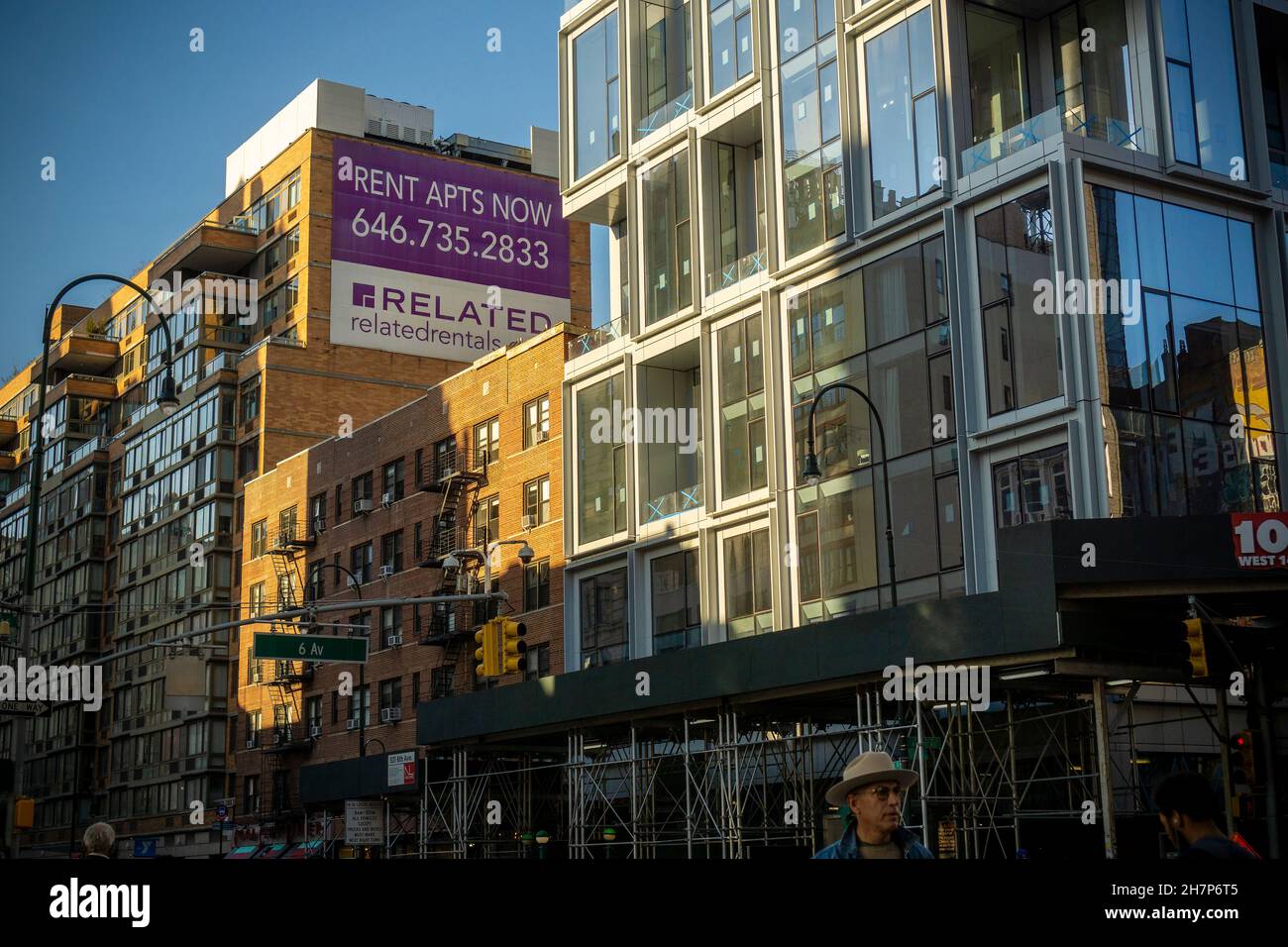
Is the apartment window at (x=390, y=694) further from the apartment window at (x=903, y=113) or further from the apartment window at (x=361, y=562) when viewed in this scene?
the apartment window at (x=903, y=113)

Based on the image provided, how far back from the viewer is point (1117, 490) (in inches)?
1420

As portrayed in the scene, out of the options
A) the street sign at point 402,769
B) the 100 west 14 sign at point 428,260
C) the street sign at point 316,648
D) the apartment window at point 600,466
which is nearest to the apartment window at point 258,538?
the 100 west 14 sign at point 428,260

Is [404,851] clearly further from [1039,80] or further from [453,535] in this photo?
[1039,80]

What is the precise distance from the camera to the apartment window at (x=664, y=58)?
5316 centimetres

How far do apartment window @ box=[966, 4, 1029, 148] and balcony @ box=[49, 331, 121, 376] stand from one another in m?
80.8

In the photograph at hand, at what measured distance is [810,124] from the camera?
45625mm

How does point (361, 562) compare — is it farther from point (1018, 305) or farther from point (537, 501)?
point (1018, 305)

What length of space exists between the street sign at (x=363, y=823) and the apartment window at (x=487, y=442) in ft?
49.6

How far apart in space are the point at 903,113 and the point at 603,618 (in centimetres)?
1943

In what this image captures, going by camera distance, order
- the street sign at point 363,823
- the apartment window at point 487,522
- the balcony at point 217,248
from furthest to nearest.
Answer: the balcony at point 217,248 → the apartment window at point 487,522 → the street sign at point 363,823

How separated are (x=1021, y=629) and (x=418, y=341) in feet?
202
